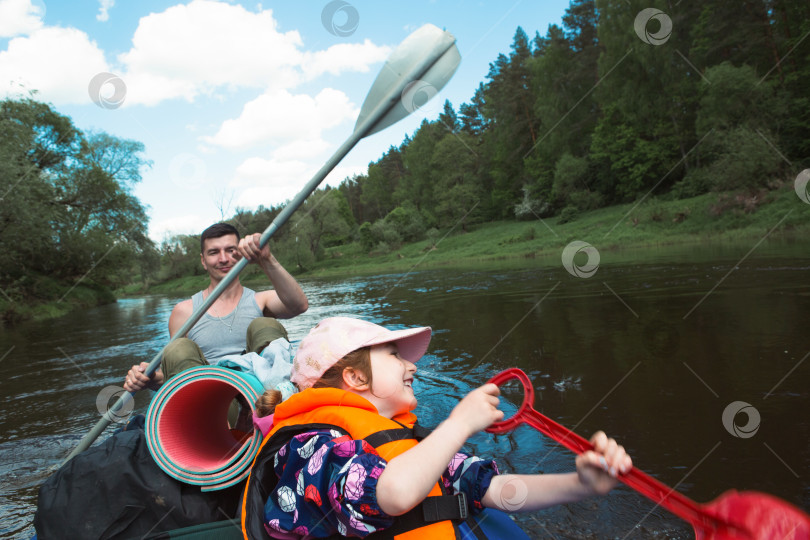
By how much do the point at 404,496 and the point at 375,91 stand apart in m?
1.78

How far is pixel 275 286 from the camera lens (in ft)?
9.88

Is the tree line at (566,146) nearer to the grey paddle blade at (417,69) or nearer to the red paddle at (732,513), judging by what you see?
the grey paddle blade at (417,69)

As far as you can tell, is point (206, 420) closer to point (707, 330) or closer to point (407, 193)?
point (707, 330)

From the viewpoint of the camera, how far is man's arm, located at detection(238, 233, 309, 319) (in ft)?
8.20

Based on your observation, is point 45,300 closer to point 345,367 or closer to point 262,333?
point 262,333

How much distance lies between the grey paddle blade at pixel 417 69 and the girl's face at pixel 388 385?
1113 millimetres

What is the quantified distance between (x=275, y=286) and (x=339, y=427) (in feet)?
5.63

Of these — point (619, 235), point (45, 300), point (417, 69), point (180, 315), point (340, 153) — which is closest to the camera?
point (417, 69)

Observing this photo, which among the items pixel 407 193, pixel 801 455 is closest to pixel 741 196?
pixel 801 455

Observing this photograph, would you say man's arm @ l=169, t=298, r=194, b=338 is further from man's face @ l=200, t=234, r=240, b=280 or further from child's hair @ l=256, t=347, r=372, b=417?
child's hair @ l=256, t=347, r=372, b=417

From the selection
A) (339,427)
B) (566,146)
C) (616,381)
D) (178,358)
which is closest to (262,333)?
(178,358)

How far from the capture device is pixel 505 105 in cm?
4088

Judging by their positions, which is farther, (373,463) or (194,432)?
(194,432)

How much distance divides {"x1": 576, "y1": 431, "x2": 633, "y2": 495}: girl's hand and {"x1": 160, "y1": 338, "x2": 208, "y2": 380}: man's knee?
6.01 ft
